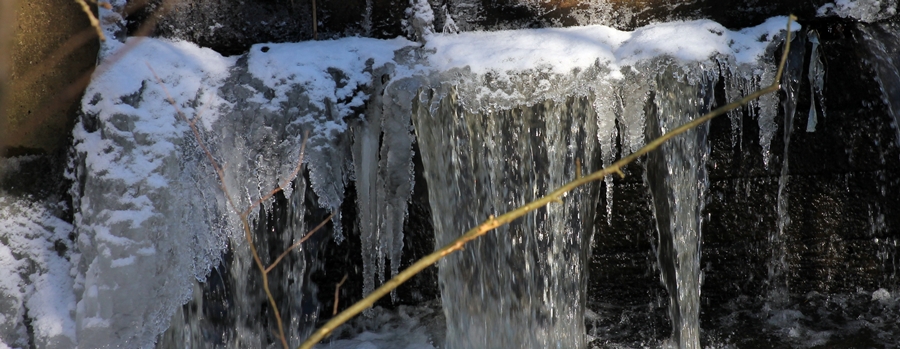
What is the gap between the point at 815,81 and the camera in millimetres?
3400

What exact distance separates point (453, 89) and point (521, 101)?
30 centimetres

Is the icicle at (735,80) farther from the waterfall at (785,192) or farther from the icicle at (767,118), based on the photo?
the waterfall at (785,192)

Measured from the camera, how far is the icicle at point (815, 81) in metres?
3.29

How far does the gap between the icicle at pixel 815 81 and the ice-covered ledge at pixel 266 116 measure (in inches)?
8.9

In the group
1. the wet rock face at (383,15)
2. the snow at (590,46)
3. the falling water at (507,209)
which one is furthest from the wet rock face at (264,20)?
the falling water at (507,209)

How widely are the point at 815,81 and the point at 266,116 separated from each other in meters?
2.63

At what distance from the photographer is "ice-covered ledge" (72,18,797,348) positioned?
287cm

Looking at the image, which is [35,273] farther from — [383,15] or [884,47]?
[884,47]

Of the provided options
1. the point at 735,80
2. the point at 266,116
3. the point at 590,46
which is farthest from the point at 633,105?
the point at 266,116

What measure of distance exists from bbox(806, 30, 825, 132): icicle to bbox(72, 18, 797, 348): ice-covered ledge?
226 millimetres

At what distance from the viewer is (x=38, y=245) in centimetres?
298

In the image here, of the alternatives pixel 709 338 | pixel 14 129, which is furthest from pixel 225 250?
pixel 709 338

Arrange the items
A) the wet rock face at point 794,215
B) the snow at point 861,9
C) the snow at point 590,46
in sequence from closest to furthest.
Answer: the snow at point 590,46, the snow at point 861,9, the wet rock face at point 794,215

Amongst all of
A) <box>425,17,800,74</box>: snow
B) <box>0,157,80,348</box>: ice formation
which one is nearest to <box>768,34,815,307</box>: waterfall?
<box>425,17,800,74</box>: snow
